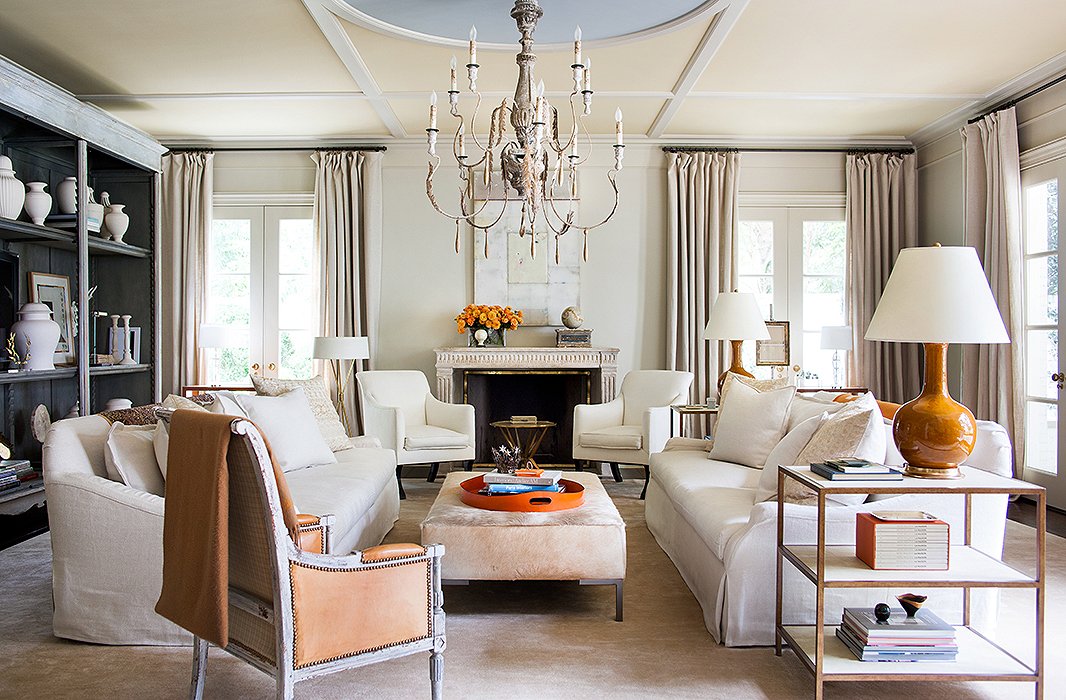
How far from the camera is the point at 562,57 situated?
494 centimetres

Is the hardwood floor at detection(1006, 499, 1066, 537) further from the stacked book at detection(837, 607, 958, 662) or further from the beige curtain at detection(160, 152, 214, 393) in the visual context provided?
Answer: the beige curtain at detection(160, 152, 214, 393)

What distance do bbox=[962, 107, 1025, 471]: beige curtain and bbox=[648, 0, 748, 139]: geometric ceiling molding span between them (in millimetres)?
2165

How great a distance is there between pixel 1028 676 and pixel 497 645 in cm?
168

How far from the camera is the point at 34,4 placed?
409cm

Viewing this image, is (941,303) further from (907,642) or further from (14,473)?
(14,473)

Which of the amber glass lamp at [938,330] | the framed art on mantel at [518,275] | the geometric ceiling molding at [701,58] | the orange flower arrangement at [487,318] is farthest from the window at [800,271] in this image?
the amber glass lamp at [938,330]

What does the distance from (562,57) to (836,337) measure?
3.23 metres

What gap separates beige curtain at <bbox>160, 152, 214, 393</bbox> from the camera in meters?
6.89

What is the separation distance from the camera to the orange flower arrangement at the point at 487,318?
21.6ft

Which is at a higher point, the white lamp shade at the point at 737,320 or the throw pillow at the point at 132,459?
the white lamp shade at the point at 737,320

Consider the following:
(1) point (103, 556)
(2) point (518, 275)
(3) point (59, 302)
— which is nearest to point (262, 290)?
(3) point (59, 302)

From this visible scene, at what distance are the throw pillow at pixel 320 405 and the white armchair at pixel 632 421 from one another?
1808 millimetres

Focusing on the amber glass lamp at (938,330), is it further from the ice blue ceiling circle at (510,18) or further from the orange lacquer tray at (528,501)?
the ice blue ceiling circle at (510,18)

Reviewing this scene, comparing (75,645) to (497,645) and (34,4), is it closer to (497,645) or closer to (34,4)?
(497,645)
